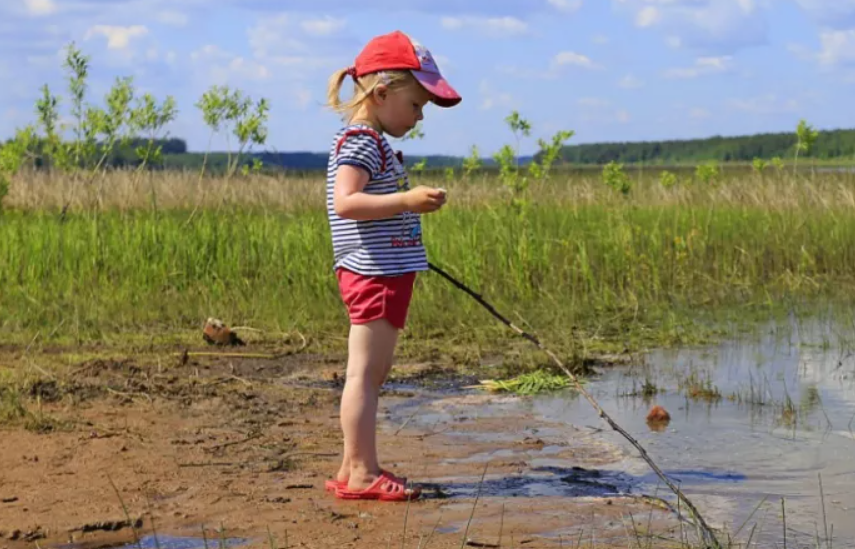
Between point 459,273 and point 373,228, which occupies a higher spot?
point 373,228

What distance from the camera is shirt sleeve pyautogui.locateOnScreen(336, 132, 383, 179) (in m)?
4.40

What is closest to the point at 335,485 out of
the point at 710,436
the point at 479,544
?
the point at 479,544

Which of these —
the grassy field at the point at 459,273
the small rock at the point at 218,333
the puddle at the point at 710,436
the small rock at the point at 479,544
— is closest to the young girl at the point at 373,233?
the puddle at the point at 710,436

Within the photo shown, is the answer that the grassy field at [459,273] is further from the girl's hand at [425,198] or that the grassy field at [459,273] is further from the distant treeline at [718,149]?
the distant treeline at [718,149]

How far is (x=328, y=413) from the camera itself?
6.36 meters

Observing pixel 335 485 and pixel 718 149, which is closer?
pixel 335 485

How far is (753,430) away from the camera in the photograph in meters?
5.86

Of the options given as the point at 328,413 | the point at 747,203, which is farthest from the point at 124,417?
the point at 747,203

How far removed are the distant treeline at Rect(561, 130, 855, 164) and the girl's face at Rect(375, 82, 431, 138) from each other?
226 ft

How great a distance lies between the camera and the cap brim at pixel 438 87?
446 cm

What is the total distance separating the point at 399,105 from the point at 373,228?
1.53ft

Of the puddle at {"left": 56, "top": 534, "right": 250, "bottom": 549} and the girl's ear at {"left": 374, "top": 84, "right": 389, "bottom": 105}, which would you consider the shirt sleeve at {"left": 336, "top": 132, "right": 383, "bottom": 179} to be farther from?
the puddle at {"left": 56, "top": 534, "right": 250, "bottom": 549}

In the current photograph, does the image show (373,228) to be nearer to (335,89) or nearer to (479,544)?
(335,89)

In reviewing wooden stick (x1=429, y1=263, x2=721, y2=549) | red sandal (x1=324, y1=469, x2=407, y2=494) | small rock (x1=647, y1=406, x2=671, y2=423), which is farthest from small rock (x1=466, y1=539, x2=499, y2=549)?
small rock (x1=647, y1=406, x2=671, y2=423)
